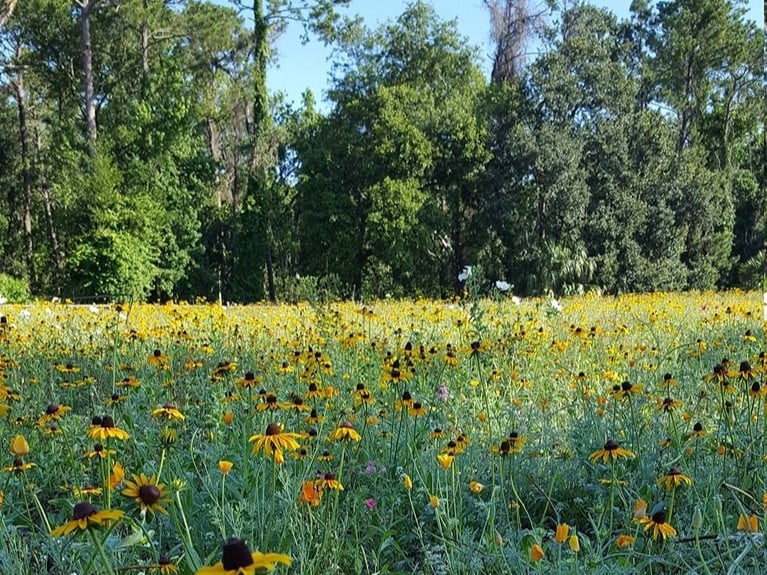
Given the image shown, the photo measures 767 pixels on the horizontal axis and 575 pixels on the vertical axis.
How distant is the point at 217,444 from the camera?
246 centimetres

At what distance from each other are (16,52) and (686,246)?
68.6 feet

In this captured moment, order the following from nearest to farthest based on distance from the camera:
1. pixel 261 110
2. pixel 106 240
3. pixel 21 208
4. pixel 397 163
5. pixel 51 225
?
pixel 106 240
pixel 397 163
pixel 261 110
pixel 51 225
pixel 21 208

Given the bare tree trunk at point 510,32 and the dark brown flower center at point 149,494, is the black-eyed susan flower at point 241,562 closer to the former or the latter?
the dark brown flower center at point 149,494

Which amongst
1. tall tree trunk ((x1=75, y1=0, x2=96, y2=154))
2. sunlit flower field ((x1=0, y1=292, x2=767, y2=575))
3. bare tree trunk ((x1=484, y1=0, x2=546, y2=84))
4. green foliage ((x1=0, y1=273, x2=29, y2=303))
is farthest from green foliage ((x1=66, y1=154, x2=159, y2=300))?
sunlit flower field ((x1=0, y1=292, x2=767, y2=575))

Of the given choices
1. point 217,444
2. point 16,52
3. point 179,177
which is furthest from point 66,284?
point 217,444

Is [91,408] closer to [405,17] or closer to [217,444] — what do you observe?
[217,444]

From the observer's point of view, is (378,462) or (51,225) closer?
(378,462)

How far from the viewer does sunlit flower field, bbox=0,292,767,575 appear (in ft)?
5.08

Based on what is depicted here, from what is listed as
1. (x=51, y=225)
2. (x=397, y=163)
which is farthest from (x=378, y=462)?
(x=51, y=225)

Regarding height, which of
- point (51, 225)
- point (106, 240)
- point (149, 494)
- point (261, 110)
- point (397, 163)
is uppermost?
point (261, 110)

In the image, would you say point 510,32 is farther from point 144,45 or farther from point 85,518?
point 85,518

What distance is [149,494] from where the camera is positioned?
48.4 inches

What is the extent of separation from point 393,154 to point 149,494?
18190 millimetres

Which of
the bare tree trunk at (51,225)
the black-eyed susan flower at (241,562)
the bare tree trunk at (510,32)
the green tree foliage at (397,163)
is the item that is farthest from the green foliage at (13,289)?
the black-eyed susan flower at (241,562)
